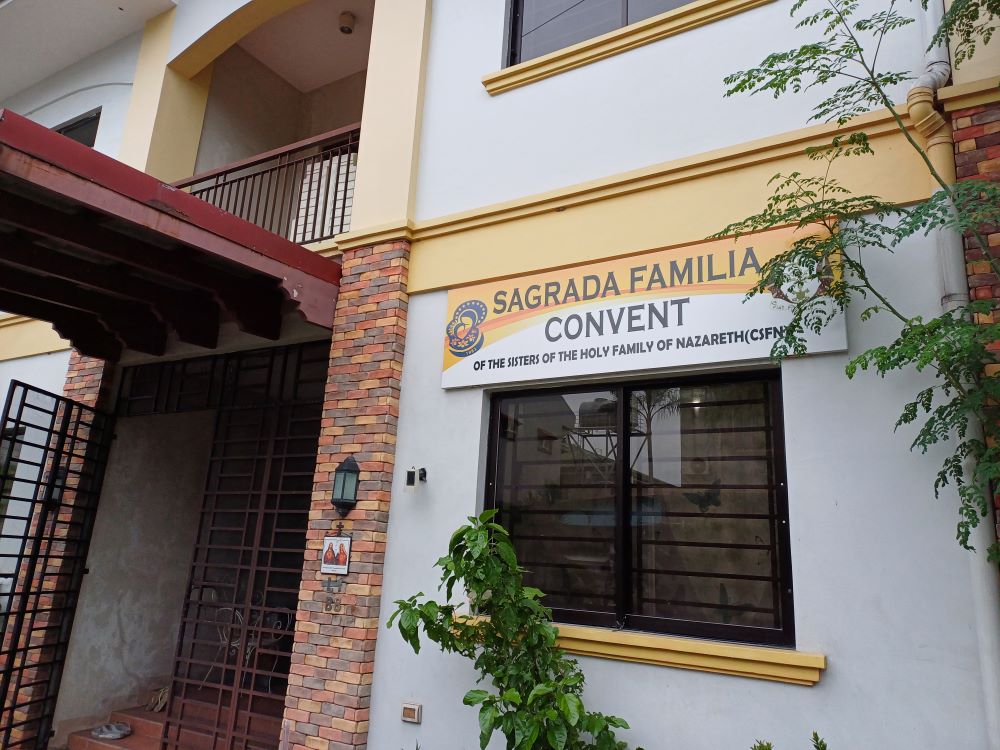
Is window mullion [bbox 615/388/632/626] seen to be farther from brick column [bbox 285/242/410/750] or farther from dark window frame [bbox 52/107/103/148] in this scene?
dark window frame [bbox 52/107/103/148]

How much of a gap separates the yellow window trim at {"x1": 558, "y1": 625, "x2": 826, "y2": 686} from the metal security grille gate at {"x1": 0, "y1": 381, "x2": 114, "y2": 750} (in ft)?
16.9

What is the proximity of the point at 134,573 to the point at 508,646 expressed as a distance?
539 cm

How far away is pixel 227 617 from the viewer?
7160 millimetres

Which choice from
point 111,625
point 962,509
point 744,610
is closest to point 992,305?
point 962,509

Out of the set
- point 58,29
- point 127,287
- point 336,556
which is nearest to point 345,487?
point 336,556

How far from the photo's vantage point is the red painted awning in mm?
3946

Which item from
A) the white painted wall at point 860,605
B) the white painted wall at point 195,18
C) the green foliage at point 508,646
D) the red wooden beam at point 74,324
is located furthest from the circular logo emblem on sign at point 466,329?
the white painted wall at point 195,18

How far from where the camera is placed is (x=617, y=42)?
4.81 metres

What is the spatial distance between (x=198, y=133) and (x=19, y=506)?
4589mm

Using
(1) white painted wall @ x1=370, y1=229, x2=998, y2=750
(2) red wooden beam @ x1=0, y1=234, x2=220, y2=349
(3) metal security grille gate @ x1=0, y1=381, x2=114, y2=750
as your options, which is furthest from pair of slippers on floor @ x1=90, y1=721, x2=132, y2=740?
(1) white painted wall @ x1=370, y1=229, x2=998, y2=750

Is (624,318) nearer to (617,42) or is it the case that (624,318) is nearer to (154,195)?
(617,42)

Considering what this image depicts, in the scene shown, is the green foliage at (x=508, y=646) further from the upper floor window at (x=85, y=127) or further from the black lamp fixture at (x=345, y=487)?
the upper floor window at (x=85, y=127)

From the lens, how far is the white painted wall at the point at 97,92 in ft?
27.1

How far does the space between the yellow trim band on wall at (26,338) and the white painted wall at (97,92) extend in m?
2.17
